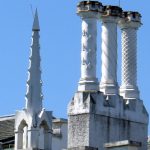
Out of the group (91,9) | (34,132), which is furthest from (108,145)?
(91,9)

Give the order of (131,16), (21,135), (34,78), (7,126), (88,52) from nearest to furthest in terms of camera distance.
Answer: (34,78) < (21,135) < (88,52) < (131,16) < (7,126)

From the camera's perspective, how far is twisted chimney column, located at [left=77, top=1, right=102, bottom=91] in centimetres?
5891

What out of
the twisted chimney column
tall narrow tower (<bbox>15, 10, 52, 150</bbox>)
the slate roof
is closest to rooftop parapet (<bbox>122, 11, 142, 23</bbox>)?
the twisted chimney column

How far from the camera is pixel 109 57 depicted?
60188mm

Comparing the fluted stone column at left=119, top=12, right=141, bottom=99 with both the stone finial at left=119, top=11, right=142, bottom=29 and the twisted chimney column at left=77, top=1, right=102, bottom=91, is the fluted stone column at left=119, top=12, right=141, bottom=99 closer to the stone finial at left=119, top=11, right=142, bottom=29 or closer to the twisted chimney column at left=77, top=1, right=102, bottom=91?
the stone finial at left=119, top=11, right=142, bottom=29

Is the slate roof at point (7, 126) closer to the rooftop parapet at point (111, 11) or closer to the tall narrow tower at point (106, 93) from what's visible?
the tall narrow tower at point (106, 93)

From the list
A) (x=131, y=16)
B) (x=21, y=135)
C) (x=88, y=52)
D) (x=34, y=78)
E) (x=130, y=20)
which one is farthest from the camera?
(x=131, y=16)

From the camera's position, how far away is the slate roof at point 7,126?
65.8 metres

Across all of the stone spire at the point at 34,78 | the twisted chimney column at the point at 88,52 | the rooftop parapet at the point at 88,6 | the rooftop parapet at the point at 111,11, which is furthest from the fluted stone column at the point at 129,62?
the stone spire at the point at 34,78

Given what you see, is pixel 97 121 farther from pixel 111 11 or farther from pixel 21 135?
pixel 111 11

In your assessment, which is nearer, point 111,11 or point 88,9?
point 88,9

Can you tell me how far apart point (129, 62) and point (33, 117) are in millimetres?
6844

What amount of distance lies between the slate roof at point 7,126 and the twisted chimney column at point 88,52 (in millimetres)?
7964

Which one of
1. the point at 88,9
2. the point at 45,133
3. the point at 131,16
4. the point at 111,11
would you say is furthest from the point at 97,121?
the point at 131,16
